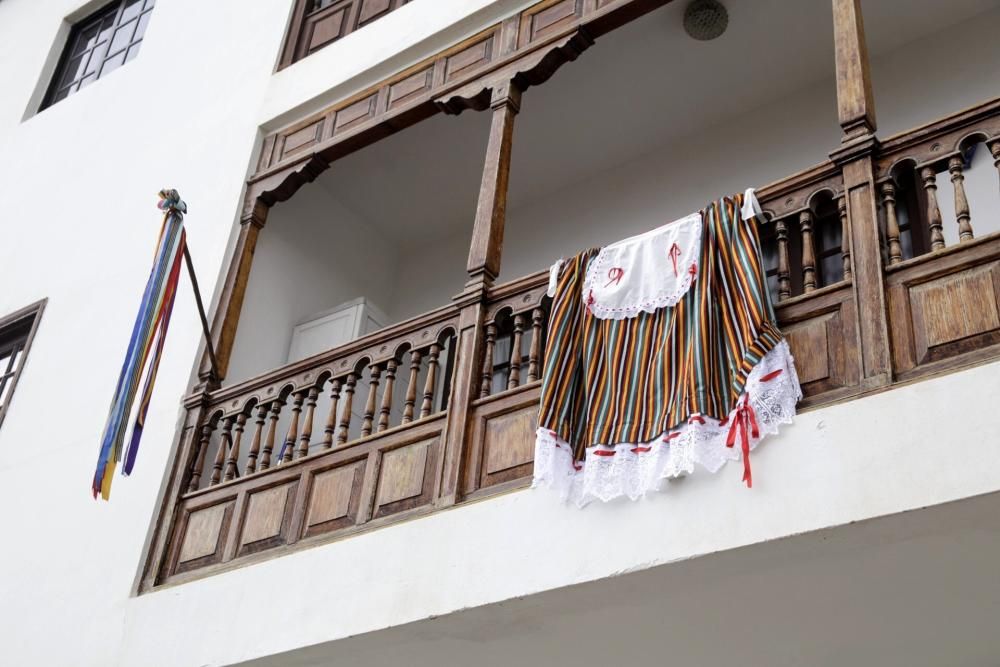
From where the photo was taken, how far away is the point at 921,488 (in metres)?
4.42

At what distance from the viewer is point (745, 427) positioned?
493 cm

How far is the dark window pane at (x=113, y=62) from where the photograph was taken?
1102 centimetres

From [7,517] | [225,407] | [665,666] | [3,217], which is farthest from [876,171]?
[3,217]

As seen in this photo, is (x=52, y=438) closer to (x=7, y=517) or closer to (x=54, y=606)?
(x=7, y=517)

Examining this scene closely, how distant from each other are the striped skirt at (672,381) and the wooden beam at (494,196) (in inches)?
29.7

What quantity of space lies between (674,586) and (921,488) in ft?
3.62

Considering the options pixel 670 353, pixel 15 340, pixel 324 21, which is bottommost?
pixel 670 353

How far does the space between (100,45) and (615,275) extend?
7440 mm

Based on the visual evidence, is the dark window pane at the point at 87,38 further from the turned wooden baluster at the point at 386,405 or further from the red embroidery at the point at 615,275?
the red embroidery at the point at 615,275

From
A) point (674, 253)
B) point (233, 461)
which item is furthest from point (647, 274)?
point (233, 461)

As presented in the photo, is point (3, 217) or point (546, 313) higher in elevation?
point (3, 217)

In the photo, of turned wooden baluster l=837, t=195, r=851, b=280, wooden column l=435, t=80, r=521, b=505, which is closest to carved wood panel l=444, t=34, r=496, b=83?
wooden column l=435, t=80, r=521, b=505

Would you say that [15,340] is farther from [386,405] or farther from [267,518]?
[386,405]

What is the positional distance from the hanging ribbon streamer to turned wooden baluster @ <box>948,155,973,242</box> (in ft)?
13.8
